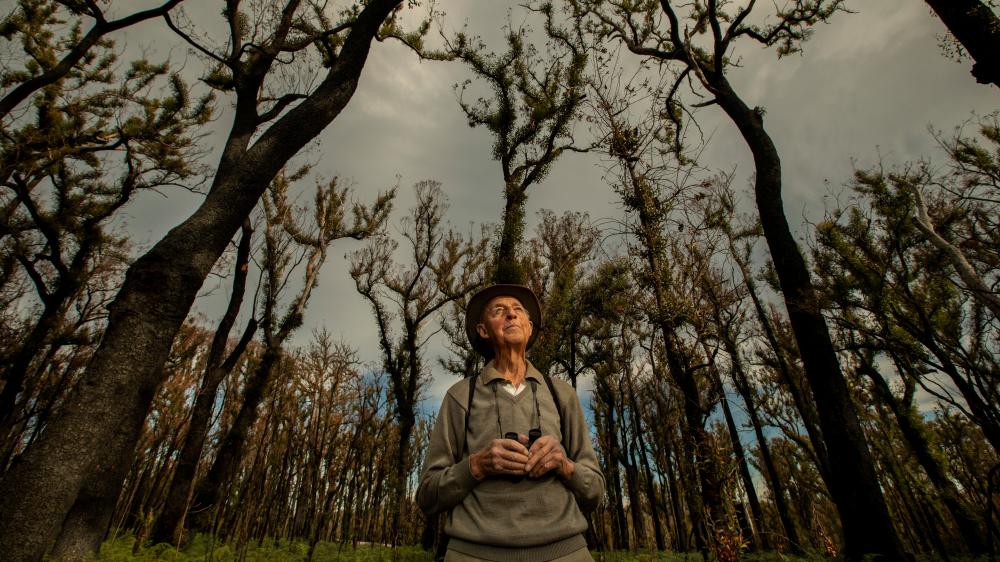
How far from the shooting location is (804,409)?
1370 cm

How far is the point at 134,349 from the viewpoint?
3391 mm

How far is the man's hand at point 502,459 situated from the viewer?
5.61 feet

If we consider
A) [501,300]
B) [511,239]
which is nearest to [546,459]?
[501,300]

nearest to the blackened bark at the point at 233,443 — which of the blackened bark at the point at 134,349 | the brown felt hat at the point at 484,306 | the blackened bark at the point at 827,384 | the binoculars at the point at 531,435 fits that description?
the blackened bark at the point at 134,349

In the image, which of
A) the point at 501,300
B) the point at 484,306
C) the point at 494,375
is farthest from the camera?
the point at 484,306

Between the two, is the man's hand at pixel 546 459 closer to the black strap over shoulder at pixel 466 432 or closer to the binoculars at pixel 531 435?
the binoculars at pixel 531 435

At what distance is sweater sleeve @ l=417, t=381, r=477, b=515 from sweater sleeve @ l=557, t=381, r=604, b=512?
52 centimetres

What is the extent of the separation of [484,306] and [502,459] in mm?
1255

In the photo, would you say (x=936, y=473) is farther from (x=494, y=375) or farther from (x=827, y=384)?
(x=494, y=375)

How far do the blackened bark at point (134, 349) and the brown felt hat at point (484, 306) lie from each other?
9.41 ft

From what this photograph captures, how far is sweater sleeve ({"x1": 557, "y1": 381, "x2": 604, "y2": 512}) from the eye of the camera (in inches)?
76.6

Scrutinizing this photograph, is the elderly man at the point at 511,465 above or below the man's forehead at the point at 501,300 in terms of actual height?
below

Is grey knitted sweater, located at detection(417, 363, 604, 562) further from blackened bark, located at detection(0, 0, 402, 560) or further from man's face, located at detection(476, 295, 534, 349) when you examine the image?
blackened bark, located at detection(0, 0, 402, 560)

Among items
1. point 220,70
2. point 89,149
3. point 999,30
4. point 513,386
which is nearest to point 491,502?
point 513,386
